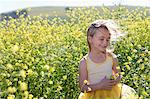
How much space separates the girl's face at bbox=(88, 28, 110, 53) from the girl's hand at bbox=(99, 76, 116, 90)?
0.81ft

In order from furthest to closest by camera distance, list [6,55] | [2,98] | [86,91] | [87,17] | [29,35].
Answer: [87,17], [29,35], [6,55], [86,91], [2,98]

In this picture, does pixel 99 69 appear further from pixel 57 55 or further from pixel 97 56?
pixel 57 55

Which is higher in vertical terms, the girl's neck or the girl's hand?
the girl's neck

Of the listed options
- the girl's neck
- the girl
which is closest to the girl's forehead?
the girl

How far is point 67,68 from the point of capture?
4305 mm

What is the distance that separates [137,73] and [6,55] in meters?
1.12

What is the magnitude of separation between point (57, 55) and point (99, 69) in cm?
67

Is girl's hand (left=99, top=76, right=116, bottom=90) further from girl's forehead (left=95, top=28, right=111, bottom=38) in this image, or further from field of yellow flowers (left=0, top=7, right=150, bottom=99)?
girl's forehead (left=95, top=28, right=111, bottom=38)

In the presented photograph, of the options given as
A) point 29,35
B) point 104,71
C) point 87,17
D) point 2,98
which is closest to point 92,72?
point 104,71

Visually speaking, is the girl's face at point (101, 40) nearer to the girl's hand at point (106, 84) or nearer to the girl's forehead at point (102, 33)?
the girl's forehead at point (102, 33)

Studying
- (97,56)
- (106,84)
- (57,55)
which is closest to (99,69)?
(97,56)

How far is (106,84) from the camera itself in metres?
3.70

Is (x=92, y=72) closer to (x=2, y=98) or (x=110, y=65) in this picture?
(x=110, y=65)

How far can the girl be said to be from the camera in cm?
370
